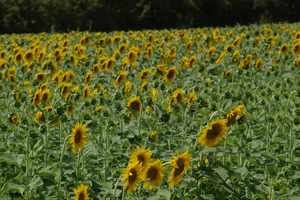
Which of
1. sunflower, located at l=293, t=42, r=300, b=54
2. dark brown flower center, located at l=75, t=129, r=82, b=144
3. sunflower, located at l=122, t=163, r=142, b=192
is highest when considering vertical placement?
sunflower, located at l=293, t=42, r=300, b=54

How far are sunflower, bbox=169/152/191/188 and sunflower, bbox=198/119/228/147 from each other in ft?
1.12

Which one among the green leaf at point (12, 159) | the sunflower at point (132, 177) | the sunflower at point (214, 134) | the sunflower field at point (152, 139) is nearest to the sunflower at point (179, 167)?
the sunflower field at point (152, 139)

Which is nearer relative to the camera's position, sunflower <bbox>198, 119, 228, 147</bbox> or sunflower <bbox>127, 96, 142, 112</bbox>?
sunflower <bbox>198, 119, 228, 147</bbox>

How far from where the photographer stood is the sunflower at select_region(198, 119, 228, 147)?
3.81 meters

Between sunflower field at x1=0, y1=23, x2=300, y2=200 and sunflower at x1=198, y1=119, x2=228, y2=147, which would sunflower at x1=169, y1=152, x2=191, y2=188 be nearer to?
sunflower field at x1=0, y1=23, x2=300, y2=200

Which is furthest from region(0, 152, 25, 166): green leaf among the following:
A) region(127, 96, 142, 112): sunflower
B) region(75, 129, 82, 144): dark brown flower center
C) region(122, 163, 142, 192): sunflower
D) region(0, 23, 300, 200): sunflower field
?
region(122, 163, 142, 192): sunflower

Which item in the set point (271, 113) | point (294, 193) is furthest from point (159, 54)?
point (294, 193)

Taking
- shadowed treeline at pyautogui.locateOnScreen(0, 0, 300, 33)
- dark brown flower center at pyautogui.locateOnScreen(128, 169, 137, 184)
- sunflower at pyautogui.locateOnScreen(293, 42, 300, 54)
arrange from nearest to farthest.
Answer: dark brown flower center at pyautogui.locateOnScreen(128, 169, 137, 184) → sunflower at pyautogui.locateOnScreen(293, 42, 300, 54) → shadowed treeline at pyautogui.locateOnScreen(0, 0, 300, 33)

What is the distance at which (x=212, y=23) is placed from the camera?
42719mm

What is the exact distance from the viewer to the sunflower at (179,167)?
3.48 meters

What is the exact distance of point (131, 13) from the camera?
39.1m

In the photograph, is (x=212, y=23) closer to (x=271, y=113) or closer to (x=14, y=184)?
(x=271, y=113)

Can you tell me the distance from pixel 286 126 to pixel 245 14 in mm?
40433

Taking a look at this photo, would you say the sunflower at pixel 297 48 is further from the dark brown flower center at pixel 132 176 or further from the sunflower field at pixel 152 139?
the dark brown flower center at pixel 132 176
